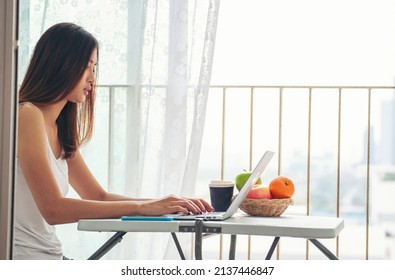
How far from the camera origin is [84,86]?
2.12 m

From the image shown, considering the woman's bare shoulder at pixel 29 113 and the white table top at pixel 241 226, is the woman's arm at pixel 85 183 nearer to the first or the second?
the woman's bare shoulder at pixel 29 113

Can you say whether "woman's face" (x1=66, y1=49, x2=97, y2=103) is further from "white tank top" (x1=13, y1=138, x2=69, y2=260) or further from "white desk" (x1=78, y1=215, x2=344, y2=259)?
"white desk" (x1=78, y1=215, x2=344, y2=259)

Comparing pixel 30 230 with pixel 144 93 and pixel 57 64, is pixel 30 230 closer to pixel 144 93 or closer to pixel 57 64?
pixel 57 64

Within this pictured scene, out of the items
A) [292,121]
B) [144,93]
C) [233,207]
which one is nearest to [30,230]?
[233,207]

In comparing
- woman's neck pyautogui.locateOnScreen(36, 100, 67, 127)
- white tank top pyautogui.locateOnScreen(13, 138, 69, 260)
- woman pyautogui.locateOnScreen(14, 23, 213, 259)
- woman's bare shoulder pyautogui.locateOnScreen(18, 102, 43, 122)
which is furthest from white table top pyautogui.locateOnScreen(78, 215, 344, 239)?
woman's neck pyautogui.locateOnScreen(36, 100, 67, 127)

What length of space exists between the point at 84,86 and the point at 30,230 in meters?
0.47

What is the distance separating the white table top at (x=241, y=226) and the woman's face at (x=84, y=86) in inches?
18.2

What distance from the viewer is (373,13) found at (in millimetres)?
6898

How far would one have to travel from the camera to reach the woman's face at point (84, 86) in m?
2.11

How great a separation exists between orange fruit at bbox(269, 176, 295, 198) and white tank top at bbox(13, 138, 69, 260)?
2.14 ft

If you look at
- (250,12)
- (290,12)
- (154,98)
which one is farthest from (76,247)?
(290,12)

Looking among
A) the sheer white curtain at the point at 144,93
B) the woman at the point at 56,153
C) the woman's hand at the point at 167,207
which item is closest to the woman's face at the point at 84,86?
the woman at the point at 56,153

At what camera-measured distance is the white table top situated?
172 centimetres
